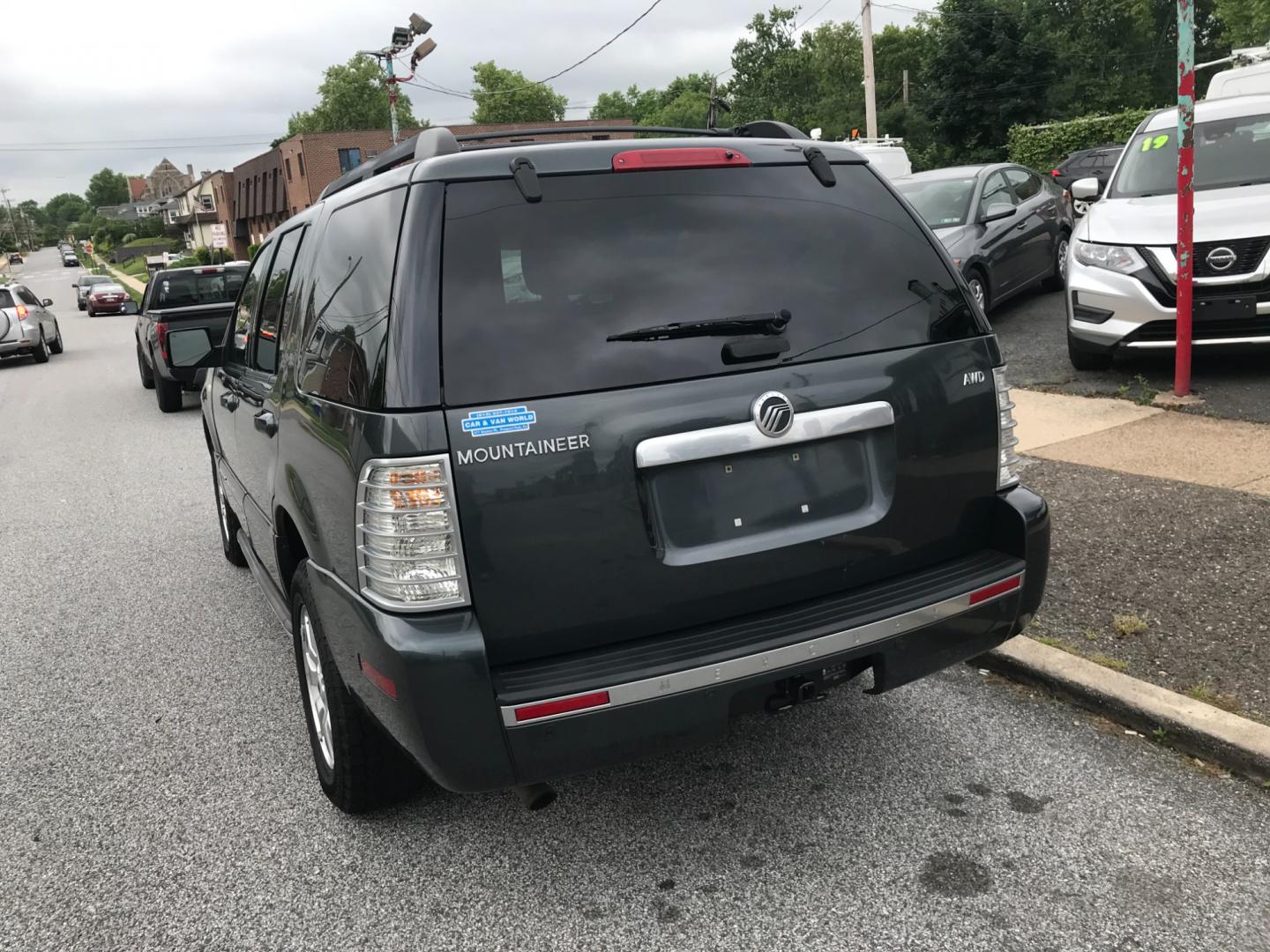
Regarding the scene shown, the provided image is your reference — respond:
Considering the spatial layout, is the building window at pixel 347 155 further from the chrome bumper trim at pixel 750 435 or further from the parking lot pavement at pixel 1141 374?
the chrome bumper trim at pixel 750 435

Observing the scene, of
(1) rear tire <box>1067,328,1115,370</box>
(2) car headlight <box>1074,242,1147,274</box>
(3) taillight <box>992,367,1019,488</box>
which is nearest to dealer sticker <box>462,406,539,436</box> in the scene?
(3) taillight <box>992,367,1019,488</box>

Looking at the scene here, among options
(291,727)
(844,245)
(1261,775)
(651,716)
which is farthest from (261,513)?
(1261,775)

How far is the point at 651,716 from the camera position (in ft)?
8.70

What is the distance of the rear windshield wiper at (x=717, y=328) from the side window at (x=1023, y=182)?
10289 millimetres

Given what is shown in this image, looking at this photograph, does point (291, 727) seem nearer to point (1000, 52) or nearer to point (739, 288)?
point (739, 288)

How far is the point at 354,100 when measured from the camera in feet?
350

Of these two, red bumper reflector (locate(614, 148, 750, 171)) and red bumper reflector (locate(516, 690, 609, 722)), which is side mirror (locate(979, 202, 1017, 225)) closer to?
red bumper reflector (locate(614, 148, 750, 171))

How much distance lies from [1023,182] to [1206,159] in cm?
395

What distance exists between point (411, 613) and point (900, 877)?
1.53 metres

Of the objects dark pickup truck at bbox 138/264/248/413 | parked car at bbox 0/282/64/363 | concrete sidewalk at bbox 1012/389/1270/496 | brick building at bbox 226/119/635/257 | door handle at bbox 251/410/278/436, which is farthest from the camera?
brick building at bbox 226/119/635/257

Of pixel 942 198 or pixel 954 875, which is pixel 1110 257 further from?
pixel 954 875

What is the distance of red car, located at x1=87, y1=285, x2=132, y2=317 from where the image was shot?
1591 inches

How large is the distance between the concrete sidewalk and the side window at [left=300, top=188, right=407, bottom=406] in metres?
4.82

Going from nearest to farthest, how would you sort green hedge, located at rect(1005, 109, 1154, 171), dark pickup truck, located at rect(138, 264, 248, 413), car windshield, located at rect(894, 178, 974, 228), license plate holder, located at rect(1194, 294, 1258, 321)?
1. license plate holder, located at rect(1194, 294, 1258, 321)
2. car windshield, located at rect(894, 178, 974, 228)
3. dark pickup truck, located at rect(138, 264, 248, 413)
4. green hedge, located at rect(1005, 109, 1154, 171)
